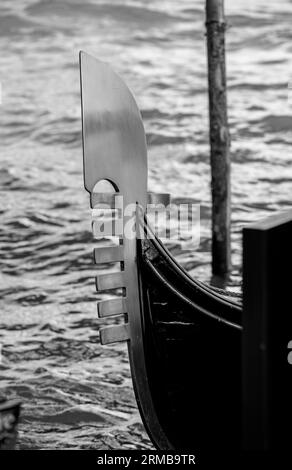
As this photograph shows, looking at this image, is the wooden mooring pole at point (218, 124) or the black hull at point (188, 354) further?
the wooden mooring pole at point (218, 124)

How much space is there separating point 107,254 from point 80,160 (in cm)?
482

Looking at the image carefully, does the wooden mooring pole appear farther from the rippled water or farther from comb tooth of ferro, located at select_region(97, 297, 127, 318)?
comb tooth of ferro, located at select_region(97, 297, 127, 318)

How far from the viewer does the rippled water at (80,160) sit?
13.3ft

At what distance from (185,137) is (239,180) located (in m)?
0.95

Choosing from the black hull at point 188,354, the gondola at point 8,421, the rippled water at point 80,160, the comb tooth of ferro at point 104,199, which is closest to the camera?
the gondola at point 8,421

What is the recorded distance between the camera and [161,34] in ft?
34.5

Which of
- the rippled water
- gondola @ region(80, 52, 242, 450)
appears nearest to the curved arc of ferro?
gondola @ region(80, 52, 242, 450)

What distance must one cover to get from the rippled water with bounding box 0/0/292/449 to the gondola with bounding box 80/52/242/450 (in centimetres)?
70

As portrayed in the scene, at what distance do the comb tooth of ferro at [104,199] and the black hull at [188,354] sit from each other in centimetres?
13

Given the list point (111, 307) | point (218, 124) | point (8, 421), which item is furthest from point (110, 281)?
point (218, 124)

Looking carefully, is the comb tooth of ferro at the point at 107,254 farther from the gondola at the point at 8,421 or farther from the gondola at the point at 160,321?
the gondola at the point at 8,421

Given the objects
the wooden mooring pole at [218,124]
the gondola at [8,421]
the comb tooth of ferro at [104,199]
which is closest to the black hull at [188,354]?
the comb tooth of ferro at [104,199]

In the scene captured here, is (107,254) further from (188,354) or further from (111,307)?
(188,354)

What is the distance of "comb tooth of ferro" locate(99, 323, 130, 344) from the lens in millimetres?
2713
